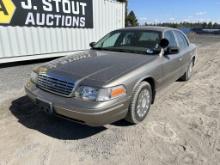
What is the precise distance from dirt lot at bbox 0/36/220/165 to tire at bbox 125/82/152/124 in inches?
6.2

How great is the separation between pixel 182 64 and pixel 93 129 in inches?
119

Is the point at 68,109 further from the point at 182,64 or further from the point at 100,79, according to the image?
the point at 182,64

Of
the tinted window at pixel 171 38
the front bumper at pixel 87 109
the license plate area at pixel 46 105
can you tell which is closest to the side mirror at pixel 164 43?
the tinted window at pixel 171 38

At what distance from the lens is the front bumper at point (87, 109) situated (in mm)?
2652

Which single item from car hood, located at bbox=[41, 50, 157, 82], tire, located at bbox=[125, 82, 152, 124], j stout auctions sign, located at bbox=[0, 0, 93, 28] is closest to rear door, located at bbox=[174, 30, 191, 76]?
car hood, located at bbox=[41, 50, 157, 82]

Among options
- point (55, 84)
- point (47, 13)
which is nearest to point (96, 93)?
point (55, 84)

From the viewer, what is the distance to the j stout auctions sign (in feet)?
21.3

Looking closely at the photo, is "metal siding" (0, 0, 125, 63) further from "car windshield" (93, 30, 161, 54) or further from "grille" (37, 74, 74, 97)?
"grille" (37, 74, 74, 97)

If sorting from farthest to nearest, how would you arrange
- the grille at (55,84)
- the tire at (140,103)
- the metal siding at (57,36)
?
1. the metal siding at (57,36)
2. the tire at (140,103)
3. the grille at (55,84)

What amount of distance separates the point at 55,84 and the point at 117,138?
1240mm

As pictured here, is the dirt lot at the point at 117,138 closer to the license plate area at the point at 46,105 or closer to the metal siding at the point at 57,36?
the license plate area at the point at 46,105

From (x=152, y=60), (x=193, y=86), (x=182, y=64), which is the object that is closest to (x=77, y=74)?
(x=152, y=60)

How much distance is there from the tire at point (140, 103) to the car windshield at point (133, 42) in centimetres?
83

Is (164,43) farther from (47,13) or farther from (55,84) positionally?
(47,13)
